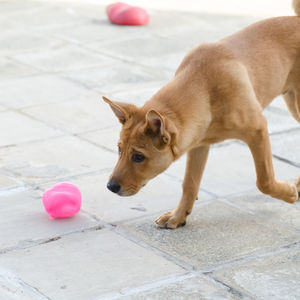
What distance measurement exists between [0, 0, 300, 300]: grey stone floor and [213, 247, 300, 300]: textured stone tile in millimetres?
13

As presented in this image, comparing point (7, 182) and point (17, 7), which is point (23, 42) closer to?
point (17, 7)

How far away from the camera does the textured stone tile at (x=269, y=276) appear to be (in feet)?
15.0

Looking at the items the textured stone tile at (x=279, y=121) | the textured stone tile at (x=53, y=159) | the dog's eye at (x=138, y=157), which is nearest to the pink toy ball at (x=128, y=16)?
the textured stone tile at (x=279, y=121)

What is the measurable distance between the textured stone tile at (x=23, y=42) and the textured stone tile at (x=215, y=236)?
5641mm

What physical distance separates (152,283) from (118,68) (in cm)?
546

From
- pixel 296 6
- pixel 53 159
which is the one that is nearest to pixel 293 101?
pixel 296 6

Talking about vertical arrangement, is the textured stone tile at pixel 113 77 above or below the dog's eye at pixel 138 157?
below

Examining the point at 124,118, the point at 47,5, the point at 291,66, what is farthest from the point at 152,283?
the point at 47,5

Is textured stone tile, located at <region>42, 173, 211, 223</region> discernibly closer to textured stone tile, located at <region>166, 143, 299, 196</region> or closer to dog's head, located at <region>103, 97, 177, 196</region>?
textured stone tile, located at <region>166, 143, 299, 196</region>

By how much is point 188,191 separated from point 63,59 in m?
5.04

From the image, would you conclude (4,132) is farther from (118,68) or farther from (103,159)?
(118,68)

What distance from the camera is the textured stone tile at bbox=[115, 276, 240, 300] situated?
452 cm

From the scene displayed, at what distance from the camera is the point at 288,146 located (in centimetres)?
720

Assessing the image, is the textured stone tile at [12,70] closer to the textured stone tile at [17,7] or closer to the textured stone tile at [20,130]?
the textured stone tile at [20,130]
